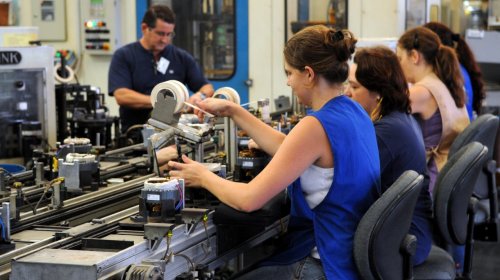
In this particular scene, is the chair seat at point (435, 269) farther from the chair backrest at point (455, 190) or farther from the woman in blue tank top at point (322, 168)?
the woman in blue tank top at point (322, 168)

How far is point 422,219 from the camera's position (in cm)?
279

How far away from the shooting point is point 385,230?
85.8 inches

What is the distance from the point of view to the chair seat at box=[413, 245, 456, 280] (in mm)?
2672

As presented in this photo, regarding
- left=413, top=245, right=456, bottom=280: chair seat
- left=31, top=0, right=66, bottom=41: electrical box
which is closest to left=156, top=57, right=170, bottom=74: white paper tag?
left=31, top=0, right=66, bottom=41: electrical box

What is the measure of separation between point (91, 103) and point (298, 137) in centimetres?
219

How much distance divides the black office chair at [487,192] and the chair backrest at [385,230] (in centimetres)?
124

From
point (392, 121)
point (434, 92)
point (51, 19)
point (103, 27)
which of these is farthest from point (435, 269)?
point (51, 19)

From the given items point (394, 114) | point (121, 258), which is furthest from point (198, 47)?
point (121, 258)

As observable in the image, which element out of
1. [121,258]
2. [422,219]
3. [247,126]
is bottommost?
[422,219]

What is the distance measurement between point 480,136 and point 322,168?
4.75 ft

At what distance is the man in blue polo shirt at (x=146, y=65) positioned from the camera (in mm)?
4305

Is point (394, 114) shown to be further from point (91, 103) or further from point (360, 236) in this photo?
point (91, 103)

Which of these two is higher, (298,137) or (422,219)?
(298,137)

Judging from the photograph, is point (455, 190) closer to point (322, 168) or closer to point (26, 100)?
point (322, 168)
